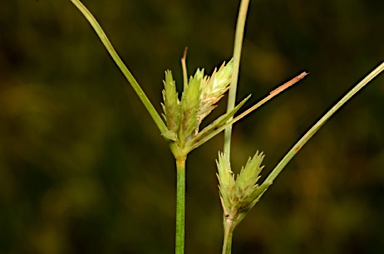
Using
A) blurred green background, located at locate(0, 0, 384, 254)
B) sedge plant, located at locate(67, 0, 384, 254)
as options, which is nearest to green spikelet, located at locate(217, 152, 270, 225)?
sedge plant, located at locate(67, 0, 384, 254)

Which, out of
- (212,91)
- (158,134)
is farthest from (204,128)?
(158,134)

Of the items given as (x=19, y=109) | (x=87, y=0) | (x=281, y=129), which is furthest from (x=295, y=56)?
(x=19, y=109)

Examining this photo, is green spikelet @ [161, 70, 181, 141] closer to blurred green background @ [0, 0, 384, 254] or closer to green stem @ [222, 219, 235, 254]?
green stem @ [222, 219, 235, 254]

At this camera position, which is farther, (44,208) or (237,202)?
(44,208)

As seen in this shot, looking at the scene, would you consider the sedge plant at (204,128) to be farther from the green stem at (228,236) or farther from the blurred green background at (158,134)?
the blurred green background at (158,134)

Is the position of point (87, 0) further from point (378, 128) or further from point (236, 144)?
point (378, 128)
